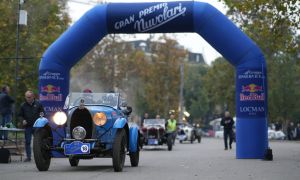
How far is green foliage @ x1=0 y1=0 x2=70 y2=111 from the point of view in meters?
42.5

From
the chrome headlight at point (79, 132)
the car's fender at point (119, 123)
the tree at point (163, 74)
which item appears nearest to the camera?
the chrome headlight at point (79, 132)

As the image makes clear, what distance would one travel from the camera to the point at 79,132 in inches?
658

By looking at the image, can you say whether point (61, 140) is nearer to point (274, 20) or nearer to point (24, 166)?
point (24, 166)

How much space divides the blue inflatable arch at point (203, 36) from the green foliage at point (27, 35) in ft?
60.0

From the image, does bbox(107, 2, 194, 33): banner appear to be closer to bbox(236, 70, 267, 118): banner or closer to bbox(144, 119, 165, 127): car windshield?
bbox(236, 70, 267, 118): banner

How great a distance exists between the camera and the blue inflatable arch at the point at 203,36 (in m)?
22.8

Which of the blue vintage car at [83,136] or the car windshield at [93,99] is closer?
the blue vintage car at [83,136]

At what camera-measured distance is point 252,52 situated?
74.8ft

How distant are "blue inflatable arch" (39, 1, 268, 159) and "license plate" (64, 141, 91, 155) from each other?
289 inches

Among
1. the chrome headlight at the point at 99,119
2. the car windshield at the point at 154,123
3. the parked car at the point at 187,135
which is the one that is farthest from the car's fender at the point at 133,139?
the parked car at the point at 187,135

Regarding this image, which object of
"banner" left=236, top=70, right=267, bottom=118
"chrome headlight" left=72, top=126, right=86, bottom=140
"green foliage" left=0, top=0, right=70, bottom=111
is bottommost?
"chrome headlight" left=72, top=126, right=86, bottom=140

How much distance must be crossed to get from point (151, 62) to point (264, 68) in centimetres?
5837

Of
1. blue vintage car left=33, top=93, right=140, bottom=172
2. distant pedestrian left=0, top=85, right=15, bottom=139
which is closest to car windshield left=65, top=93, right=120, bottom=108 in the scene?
blue vintage car left=33, top=93, right=140, bottom=172

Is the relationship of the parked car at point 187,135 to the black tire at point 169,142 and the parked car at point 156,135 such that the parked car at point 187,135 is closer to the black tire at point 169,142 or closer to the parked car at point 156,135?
the parked car at point 156,135
